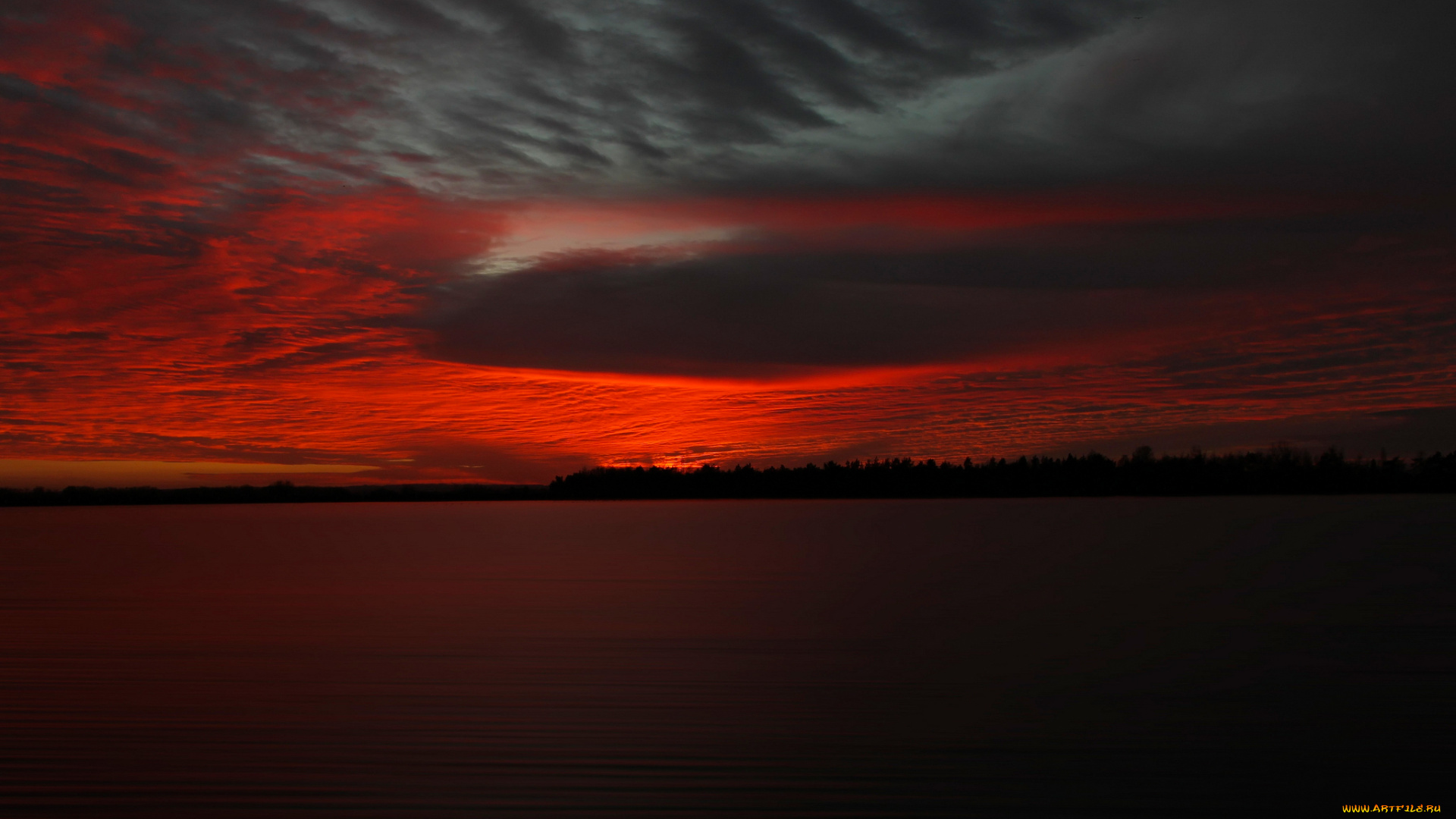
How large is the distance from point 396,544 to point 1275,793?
54993 mm

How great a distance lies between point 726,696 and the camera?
45.4 feet

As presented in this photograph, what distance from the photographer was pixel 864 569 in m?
36.2

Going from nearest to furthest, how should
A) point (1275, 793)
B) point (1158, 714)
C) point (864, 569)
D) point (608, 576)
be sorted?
point (1275, 793) → point (1158, 714) → point (608, 576) → point (864, 569)

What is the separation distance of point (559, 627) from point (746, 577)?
13.1 metres

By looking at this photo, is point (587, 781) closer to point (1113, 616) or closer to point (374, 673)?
point (374, 673)

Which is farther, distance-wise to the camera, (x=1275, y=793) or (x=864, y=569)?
(x=864, y=569)

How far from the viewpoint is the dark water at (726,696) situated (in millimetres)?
9578

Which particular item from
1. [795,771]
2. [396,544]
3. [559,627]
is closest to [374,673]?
[559,627]

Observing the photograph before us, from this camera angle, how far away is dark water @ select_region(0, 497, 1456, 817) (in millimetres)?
9578

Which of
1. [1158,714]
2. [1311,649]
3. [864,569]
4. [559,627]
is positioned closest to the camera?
[1158,714]

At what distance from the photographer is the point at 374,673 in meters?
15.4

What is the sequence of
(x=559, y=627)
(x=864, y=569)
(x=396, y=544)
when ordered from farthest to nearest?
1. (x=396, y=544)
2. (x=864, y=569)
3. (x=559, y=627)

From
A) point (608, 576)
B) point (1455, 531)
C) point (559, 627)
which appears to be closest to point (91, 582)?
point (608, 576)

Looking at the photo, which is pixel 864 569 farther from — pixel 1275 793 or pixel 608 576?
pixel 1275 793
